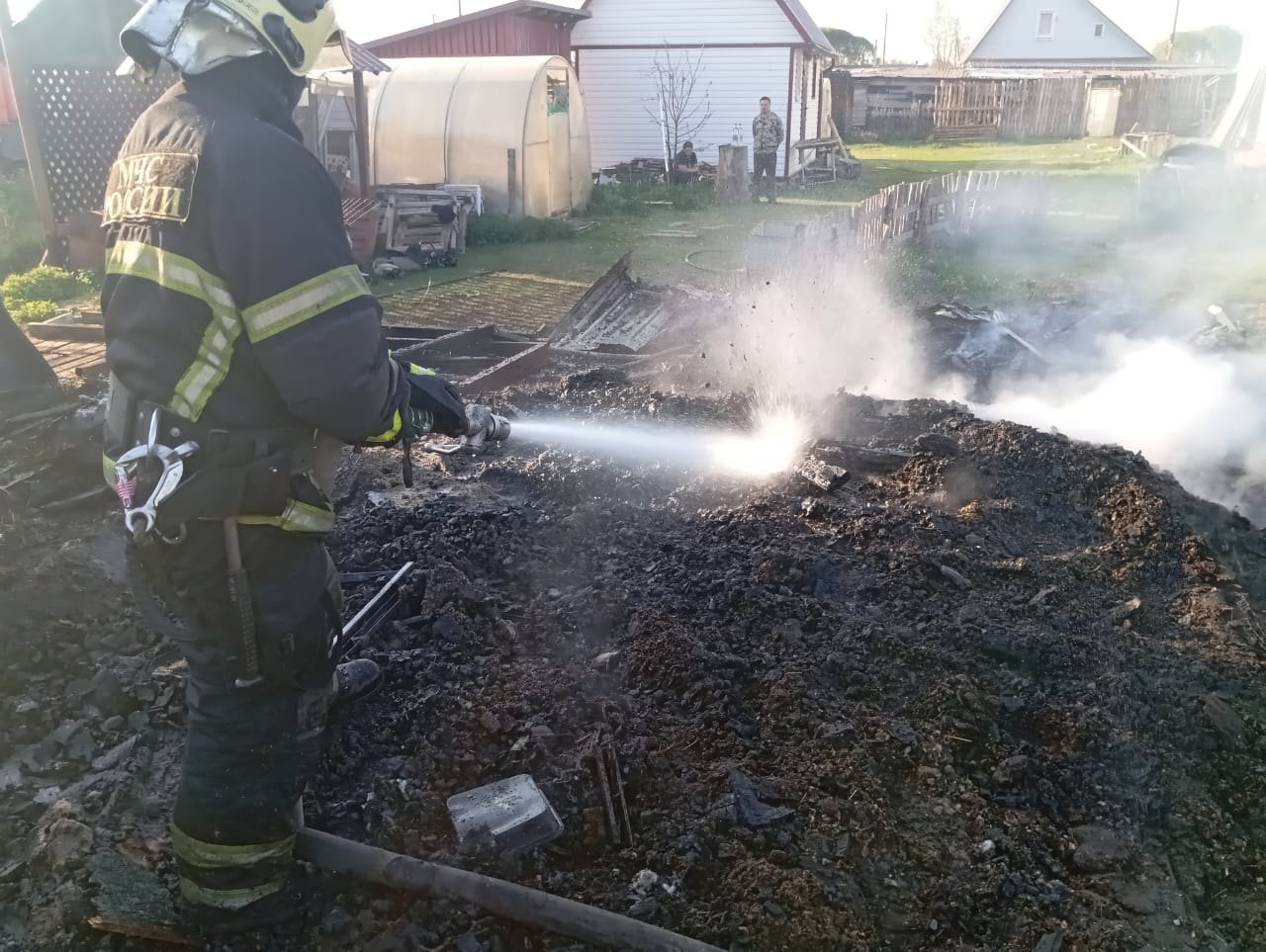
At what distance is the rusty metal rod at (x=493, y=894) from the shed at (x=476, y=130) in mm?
14406

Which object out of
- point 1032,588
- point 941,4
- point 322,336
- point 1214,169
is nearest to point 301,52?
point 322,336

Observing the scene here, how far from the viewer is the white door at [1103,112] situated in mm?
30328

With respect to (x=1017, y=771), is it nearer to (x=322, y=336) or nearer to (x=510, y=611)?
(x=510, y=611)

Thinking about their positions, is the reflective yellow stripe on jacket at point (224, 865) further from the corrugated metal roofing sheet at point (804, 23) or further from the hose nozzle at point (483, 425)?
the corrugated metal roofing sheet at point (804, 23)

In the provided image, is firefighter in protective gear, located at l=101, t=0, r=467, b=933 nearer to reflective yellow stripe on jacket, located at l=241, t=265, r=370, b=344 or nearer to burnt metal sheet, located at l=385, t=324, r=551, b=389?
reflective yellow stripe on jacket, located at l=241, t=265, r=370, b=344

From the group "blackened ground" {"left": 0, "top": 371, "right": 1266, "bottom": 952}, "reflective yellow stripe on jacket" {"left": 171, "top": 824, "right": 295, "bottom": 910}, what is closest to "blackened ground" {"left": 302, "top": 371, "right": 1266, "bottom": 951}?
"blackened ground" {"left": 0, "top": 371, "right": 1266, "bottom": 952}

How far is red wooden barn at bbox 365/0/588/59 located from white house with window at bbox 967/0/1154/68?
31980 mm

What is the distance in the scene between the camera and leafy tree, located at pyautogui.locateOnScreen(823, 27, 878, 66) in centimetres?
4528

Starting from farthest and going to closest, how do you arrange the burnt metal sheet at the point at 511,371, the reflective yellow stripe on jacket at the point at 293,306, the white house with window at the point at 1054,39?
the white house with window at the point at 1054,39, the burnt metal sheet at the point at 511,371, the reflective yellow stripe on jacket at the point at 293,306

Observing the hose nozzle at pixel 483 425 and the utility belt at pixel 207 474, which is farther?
the hose nozzle at pixel 483 425

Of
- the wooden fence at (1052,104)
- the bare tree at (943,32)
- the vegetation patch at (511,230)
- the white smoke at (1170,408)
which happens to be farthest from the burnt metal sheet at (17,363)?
the bare tree at (943,32)

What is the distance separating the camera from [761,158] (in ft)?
70.4

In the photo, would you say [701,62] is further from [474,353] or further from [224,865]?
[224,865]

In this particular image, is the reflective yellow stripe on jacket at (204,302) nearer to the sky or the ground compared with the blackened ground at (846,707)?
nearer to the sky
